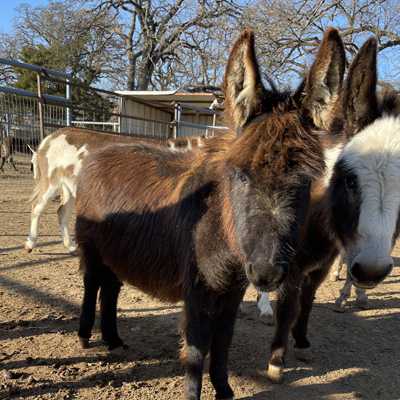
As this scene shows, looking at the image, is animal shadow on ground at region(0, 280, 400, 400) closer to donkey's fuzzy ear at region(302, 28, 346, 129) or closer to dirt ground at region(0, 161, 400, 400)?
dirt ground at region(0, 161, 400, 400)

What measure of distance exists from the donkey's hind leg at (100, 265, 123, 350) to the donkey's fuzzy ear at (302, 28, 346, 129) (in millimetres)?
2126

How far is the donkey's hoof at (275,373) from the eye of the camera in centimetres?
302

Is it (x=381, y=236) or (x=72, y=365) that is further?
(x=72, y=365)

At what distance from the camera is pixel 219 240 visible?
7.61ft

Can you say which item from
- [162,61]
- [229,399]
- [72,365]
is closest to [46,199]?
[72,365]

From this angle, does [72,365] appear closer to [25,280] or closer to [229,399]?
[229,399]

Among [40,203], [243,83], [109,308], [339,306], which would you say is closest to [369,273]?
[243,83]

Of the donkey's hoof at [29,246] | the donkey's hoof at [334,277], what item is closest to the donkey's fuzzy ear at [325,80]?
the donkey's hoof at [334,277]

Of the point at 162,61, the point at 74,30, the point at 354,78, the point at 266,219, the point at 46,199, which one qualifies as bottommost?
the point at 46,199

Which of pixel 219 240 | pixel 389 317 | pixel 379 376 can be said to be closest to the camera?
pixel 219 240

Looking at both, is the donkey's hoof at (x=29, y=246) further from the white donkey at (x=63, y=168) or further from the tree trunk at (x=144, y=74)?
the tree trunk at (x=144, y=74)

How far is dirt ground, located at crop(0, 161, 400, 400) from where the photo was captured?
111 inches

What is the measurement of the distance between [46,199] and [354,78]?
16.4 ft

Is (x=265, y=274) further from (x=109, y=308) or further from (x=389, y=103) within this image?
(x=389, y=103)
